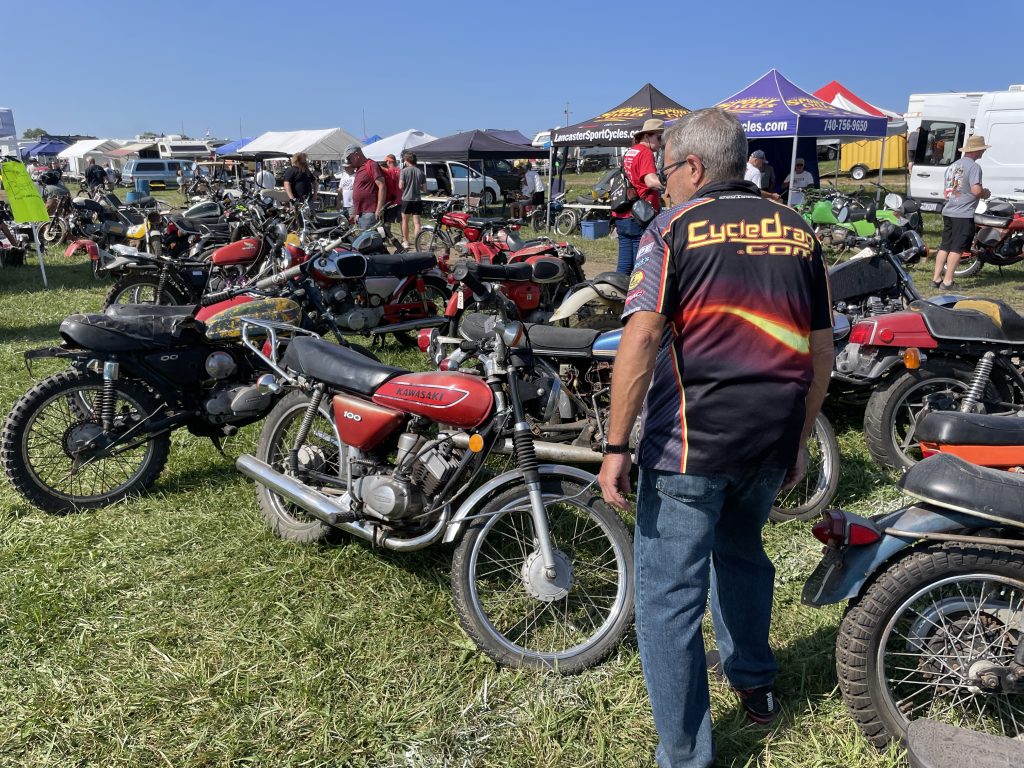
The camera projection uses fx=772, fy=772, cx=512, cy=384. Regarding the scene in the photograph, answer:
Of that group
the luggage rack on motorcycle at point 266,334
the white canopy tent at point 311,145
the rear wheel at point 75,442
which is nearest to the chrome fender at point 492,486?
the luggage rack on motorcycle at point 266,334

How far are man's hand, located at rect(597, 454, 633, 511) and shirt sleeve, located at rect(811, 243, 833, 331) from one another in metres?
0.64

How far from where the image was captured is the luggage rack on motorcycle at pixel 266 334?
3807mm

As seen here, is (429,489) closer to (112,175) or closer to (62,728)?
(62,728)

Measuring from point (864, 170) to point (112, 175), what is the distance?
37058mm

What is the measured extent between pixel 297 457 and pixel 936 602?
8.10 feet

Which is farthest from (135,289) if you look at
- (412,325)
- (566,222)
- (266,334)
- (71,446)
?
(566,222)

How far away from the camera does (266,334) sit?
429cm

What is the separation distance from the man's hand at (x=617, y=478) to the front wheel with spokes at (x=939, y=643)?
2.65 feet

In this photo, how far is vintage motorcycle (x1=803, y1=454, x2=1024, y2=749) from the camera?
7.02 feet

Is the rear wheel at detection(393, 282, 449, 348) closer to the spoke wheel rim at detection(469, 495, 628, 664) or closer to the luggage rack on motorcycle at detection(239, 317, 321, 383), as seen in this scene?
the luggage rack on motorcycle at detection(239, 317, 321, 383)

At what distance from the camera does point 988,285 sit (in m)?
10.5

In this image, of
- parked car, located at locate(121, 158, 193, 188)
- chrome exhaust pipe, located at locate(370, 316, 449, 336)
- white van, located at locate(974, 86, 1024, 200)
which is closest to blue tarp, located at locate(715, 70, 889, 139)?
white van, located at locate(974, 86, 1024, 200)

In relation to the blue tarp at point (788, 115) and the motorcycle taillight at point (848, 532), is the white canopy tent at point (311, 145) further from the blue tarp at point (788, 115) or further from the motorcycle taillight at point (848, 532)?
the motorcycle taillight at point (848, 532)

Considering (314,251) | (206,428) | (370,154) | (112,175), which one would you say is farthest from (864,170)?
(112,175)
